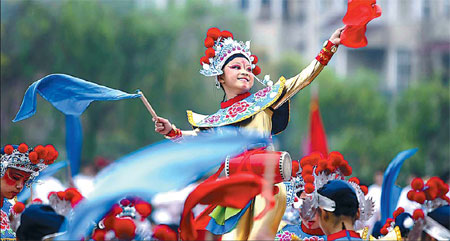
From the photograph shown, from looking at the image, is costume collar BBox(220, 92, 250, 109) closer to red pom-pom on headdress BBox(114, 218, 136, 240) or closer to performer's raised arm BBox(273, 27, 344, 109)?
performer's raised arm BBox(273, 27, 344, 109)

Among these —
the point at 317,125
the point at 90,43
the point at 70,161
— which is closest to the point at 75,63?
the point at 90,43

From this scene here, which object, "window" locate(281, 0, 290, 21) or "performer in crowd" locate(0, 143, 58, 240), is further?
"window" locate(281, 0, 290, 21)

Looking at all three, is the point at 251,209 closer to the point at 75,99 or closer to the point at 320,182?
the point at 320,182

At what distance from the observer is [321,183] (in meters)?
6.59

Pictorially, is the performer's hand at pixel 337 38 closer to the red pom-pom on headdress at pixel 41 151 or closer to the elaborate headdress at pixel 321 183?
the elaborate headdress at pixel 321 183

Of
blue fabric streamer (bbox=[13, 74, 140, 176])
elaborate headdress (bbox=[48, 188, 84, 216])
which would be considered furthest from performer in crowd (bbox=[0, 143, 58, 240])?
elaborate headdress (bbox=[48, 188, 84, 216])

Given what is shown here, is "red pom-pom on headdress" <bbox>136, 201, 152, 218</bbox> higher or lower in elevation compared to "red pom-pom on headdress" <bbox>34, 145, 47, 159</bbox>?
lower

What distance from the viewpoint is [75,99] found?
7570mm

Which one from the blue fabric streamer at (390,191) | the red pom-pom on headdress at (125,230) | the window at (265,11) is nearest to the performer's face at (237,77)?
the red pom-pom on headdress at (125,230)

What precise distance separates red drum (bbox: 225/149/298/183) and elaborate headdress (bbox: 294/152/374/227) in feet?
0.50

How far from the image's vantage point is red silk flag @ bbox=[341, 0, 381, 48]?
712cm

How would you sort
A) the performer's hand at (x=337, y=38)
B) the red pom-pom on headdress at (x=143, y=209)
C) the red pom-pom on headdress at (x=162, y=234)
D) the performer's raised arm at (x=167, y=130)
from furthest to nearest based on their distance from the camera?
the performer's raised arm at (x=167, y=130), the performer's hand at (x=337, y=38), the red pom-pom on headdress at (x=143, y=209), the red pom-pom on headdress at (x=162, y=234)

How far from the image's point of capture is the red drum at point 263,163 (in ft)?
21.9

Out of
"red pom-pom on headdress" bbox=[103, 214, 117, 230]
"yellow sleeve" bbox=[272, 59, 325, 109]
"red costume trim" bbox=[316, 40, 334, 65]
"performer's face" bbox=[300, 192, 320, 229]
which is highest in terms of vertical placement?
"red costume trim" bbox=[316, 40, 334, 65]
